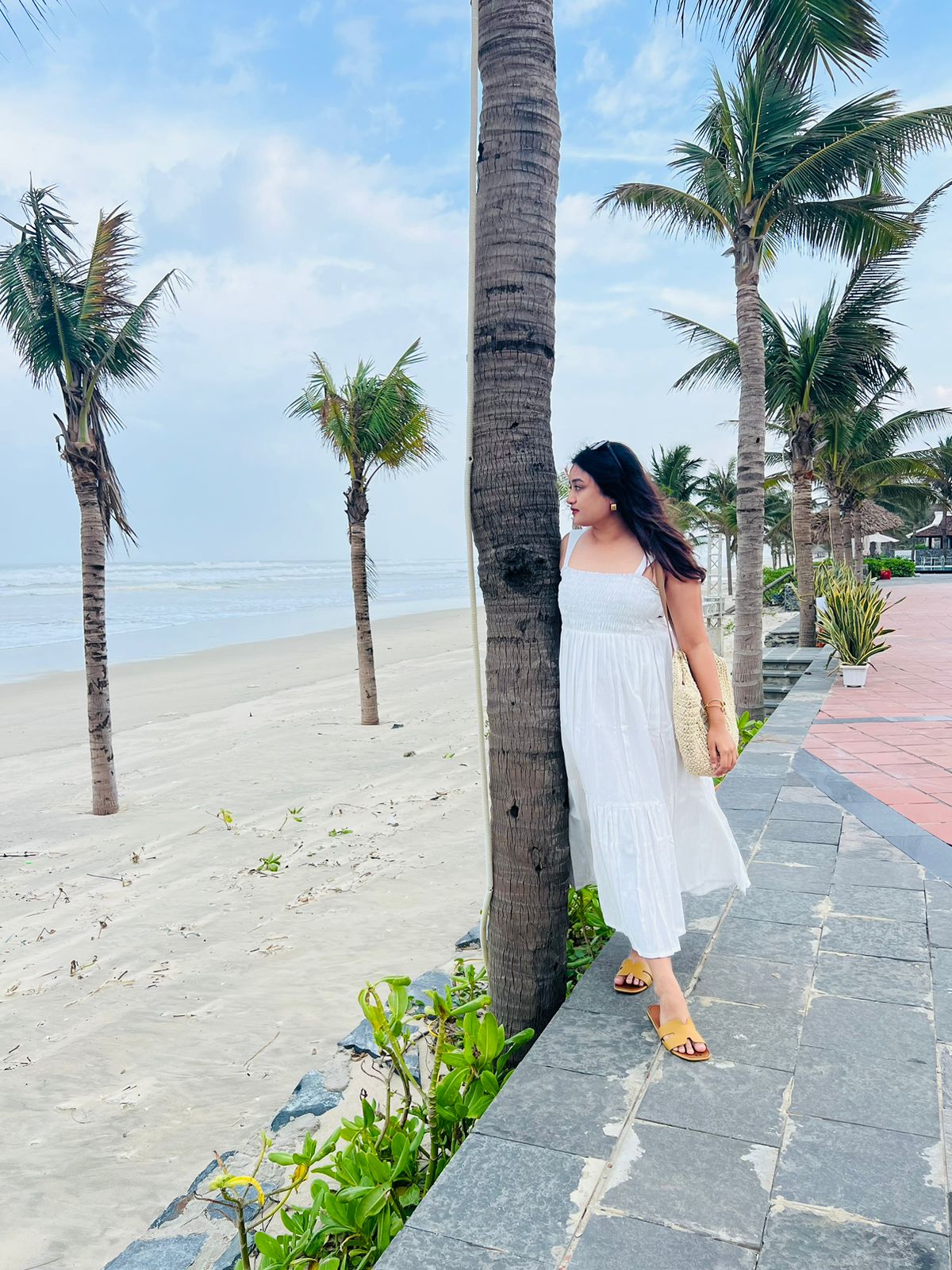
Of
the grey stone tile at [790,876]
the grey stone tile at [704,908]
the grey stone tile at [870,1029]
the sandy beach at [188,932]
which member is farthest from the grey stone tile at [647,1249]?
the grey stone tile at [790,876]

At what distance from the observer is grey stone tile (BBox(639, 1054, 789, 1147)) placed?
1.85 m

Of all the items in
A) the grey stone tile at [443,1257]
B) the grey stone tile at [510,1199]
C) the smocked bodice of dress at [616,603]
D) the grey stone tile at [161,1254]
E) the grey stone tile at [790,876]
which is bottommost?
the grey stone tile at [161,1254]

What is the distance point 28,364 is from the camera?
25.8 ft

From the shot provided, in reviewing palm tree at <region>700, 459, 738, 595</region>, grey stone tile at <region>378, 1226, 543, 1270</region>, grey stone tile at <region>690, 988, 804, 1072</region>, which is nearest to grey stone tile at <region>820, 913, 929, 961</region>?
grey stone tile at <region>690, 988, 804, 1072</region>

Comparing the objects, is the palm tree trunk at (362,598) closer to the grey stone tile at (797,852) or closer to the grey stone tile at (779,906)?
the grey stone tile at (797,852)

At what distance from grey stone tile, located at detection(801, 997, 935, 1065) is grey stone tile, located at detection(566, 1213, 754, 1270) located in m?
0.76

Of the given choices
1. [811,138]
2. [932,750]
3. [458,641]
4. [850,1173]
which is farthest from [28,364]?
[458,641]

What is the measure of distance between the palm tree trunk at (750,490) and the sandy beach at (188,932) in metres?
2.68

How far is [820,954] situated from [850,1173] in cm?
103

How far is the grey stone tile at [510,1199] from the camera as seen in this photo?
5.06ft

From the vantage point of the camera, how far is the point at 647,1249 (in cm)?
151

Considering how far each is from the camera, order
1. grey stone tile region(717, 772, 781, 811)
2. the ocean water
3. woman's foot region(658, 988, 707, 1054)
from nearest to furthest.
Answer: woman's foot region(658, 988, 707, 1054), grey stone tile region(717, 772, 781, 811), the ocean water

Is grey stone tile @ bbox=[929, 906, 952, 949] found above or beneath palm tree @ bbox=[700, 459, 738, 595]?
beneath

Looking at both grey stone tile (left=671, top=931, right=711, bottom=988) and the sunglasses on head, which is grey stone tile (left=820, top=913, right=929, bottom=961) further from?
the sunglasses on head
